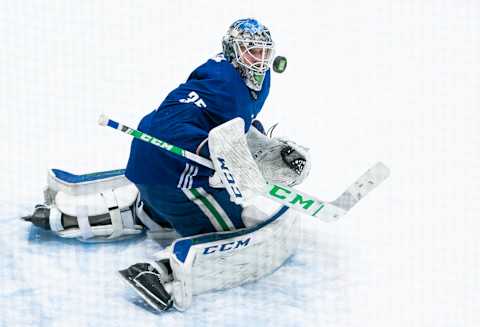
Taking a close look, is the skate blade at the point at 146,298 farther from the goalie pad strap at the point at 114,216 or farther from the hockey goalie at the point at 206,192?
the goalie pad strap at the point at 114,216

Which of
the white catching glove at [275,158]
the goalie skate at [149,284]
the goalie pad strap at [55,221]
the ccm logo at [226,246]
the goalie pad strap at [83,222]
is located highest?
the white catching glove at [275,158]

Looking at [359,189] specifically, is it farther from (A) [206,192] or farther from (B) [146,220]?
(B) [146,220]

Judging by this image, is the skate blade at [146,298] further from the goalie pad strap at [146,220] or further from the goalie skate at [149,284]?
the goalie pad strap at [146,220]

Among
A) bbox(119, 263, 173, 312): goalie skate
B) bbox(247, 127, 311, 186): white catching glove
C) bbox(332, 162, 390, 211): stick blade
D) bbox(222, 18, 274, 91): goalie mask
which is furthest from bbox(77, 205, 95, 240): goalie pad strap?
bbox(332, 162, 390, 211): stick blade

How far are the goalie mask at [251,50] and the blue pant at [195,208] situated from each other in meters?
0.54

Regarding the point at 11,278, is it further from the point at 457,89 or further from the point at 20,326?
the point at 457,89

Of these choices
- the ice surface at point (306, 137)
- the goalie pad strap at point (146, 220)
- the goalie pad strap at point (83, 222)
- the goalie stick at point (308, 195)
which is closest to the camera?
the goalie stick at point (308, 195)

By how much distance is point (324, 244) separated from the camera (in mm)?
3535

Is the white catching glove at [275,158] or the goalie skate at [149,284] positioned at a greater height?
the white catching glove at [275,158]

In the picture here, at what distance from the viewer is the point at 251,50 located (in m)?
3.19

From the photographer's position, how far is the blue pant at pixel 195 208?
3.12 meters

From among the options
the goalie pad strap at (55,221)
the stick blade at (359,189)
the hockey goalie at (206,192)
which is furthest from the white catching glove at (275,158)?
the goalie pad strap at (55,221)

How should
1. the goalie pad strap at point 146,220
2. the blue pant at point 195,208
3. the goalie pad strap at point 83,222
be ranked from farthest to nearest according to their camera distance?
the goalie pad strap at point 146,220, the goalie pad strap at point 83,222, the blue pant at point 195,208

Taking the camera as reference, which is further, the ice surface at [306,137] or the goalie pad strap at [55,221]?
the goalie pad strap at [55,221]
